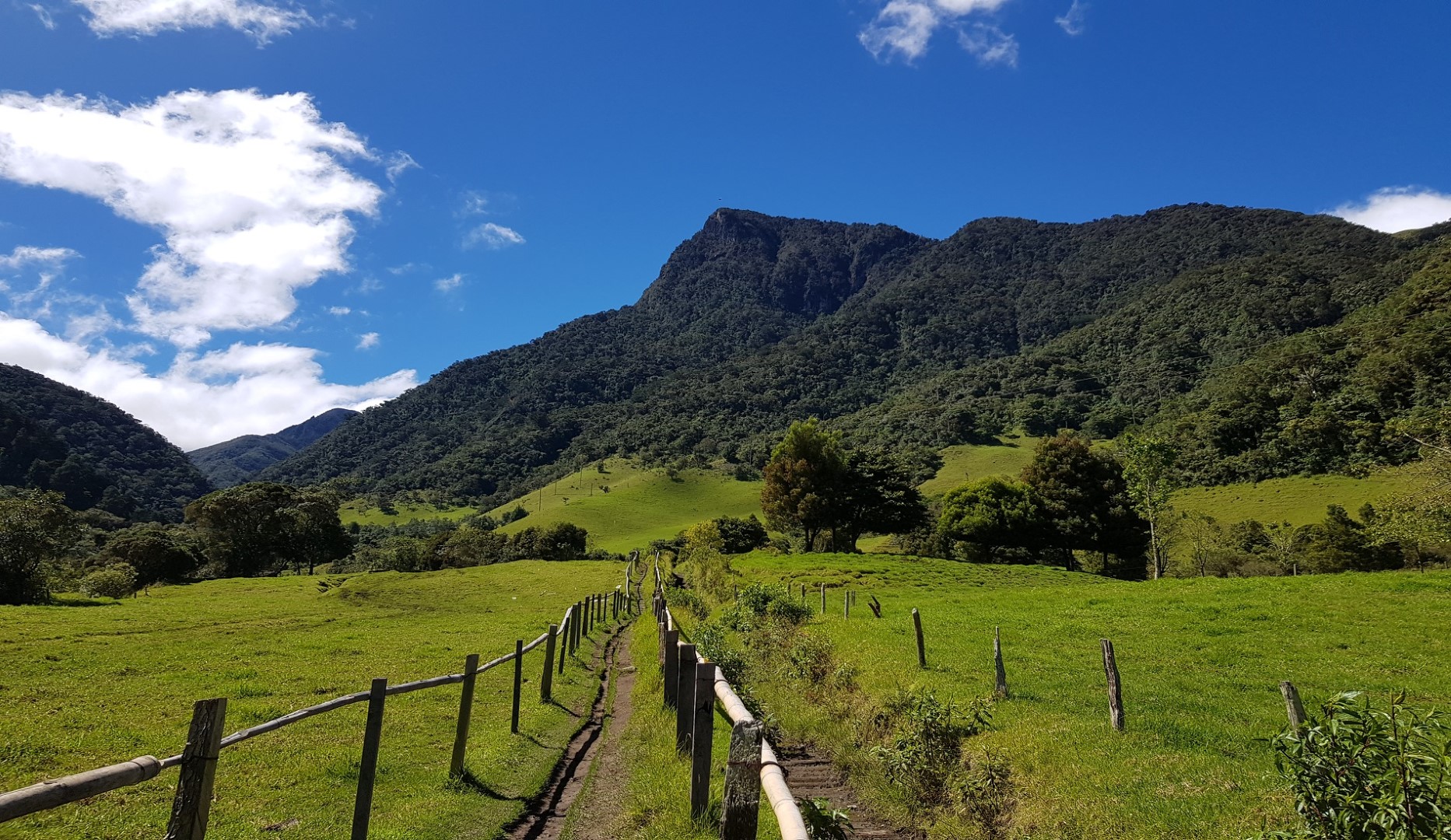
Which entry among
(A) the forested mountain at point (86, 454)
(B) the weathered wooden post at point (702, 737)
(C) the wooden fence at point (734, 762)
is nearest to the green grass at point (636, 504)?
(A) the forested mountain at point (86, 454)

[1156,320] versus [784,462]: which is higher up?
[1156,320]

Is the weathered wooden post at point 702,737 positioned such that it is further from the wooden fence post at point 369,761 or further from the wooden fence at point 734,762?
the wooden fence post at point 369,761

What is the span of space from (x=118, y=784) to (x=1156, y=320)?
749 ft

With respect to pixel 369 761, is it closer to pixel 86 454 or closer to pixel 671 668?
pixel 671 668

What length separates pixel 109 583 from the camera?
1868 inches

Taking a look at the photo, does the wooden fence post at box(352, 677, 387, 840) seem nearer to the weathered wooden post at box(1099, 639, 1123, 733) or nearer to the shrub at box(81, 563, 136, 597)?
the weathered wooden post at box(1099, 639, 1123, 733)

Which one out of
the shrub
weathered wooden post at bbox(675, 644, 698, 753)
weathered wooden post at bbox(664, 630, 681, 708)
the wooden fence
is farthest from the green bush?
the shrub

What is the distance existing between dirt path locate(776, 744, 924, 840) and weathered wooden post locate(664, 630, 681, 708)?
205cm

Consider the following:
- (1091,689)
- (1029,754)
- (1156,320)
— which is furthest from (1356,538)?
(1156,320)

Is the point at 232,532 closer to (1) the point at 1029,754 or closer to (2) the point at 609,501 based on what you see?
(2) the point at 609,501

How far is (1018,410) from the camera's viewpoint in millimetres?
168625

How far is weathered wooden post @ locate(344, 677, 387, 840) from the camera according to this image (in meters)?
7.18

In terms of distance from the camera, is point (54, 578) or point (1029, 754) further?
point (54, 578)

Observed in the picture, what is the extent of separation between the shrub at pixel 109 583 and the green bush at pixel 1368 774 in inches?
2373
